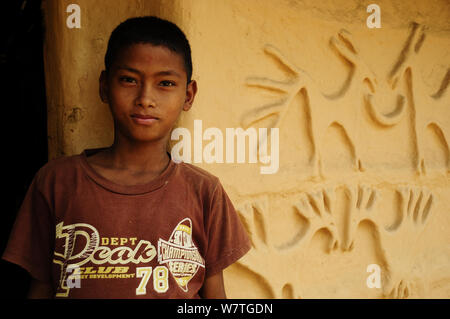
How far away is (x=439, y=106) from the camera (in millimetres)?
1994

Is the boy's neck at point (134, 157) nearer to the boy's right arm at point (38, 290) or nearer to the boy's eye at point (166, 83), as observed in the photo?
the boy's eye at point (166, 83)

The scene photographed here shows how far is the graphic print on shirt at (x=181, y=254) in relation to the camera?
1.19 m

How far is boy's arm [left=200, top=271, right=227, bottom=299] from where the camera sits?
4.28 ft

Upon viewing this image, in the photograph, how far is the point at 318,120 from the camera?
1.74m

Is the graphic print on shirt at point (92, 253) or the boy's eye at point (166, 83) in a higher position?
the boy's eye at point (166, 83)

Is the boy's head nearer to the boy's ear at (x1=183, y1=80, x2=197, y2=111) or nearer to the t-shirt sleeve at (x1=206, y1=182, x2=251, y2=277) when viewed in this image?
the boy's ear at (x1=183, y1=80, x2=197, y2=111)

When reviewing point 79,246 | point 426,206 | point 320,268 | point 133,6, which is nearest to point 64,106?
point 133,6

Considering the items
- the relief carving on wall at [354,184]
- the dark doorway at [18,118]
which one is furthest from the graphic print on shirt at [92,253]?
the dark doorway at [18,118]

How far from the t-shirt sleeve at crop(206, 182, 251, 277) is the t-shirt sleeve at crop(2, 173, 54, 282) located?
42cm

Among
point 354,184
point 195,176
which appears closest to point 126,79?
point 195,176

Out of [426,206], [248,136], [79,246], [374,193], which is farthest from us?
[426,206]

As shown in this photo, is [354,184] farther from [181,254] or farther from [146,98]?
[146,98]

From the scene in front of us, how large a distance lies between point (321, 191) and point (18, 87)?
1.75 meters
